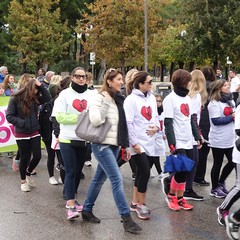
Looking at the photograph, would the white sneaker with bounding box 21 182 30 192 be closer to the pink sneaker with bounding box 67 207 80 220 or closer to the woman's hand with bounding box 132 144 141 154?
the pink sneaker with bounding box 67 207 80 220

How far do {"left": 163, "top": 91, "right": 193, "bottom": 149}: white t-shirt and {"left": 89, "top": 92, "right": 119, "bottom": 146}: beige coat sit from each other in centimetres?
106

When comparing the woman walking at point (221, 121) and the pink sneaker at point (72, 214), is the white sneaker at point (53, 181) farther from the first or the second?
the woman walking at point (221, 121)

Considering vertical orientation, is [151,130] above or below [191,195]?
above

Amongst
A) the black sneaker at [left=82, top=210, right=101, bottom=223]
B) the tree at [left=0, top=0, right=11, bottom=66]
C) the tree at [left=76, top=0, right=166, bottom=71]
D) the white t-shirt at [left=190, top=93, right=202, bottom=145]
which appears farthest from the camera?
the tree at [left=0, top=0, right=11, bottom=66]

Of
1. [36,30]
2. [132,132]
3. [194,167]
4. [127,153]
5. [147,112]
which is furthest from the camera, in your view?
[36,30]

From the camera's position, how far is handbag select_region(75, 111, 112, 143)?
534 centimetres

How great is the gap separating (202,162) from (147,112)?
2.23 meters

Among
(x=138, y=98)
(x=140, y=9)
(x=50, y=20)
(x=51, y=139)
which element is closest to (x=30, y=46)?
(x=50, y=20)

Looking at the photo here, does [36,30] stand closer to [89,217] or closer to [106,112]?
[89,217]

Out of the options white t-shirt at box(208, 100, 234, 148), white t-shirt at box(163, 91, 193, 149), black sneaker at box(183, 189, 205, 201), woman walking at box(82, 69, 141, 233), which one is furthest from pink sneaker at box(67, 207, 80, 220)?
white t-shirt at box(208, 100, 234, 148)

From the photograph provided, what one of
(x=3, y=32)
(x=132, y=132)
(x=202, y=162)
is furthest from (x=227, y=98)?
(x=3, y=32)

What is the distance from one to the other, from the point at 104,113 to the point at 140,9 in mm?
21576

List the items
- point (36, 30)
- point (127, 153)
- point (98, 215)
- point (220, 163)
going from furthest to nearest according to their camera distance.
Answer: point (36, 30)
point (220, 163)
point (98, 215)
point (127, 153)

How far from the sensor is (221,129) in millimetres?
7039
